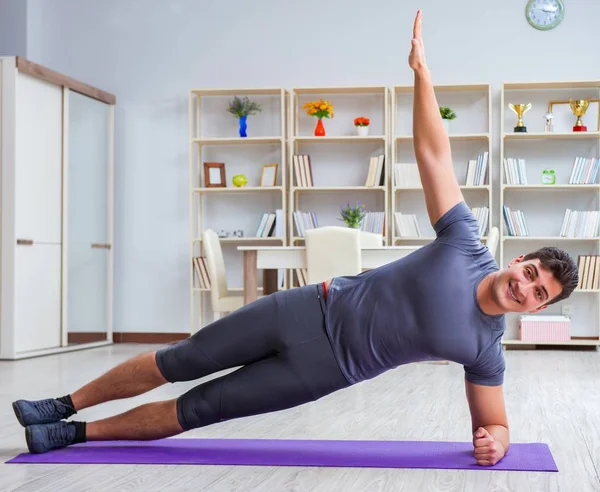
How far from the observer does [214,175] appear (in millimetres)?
7129

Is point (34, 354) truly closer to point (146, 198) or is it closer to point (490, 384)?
point (146, 198)

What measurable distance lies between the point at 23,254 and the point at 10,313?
1.43 ft

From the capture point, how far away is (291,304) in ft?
7.84

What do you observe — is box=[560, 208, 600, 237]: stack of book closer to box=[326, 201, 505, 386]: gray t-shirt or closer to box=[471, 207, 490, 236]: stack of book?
box=[471, 207, 490, 236]: stack of book

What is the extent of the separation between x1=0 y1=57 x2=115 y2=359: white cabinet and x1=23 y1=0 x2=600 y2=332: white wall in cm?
25

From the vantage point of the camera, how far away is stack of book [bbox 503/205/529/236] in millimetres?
6680

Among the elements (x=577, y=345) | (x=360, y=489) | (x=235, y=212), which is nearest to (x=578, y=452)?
(x=360, y=489)

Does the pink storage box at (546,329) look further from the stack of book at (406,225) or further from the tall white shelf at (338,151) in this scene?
the tall white shelf at (338,151)

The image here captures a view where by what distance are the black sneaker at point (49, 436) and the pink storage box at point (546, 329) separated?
465 centimetres

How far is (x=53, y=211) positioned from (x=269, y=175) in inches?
68.0

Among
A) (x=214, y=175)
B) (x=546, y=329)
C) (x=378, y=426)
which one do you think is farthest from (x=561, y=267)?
(x=214, y=175)

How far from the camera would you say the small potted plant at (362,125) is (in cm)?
686

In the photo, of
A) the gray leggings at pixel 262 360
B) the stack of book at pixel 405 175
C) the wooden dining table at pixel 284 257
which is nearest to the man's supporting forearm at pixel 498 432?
the gray leggings at pixel 262 360

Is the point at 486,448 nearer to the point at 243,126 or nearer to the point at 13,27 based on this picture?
the point at 243,126
